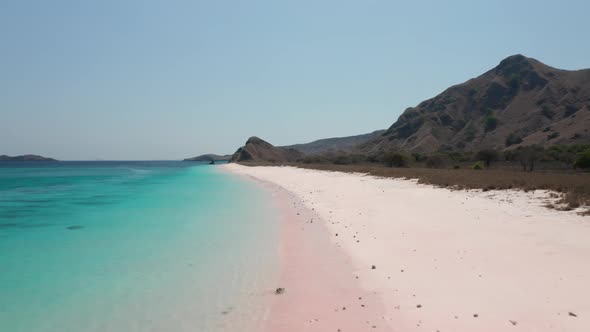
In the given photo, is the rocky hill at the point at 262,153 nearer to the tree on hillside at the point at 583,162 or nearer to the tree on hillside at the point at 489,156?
the tree on hillside at the point at 489,156

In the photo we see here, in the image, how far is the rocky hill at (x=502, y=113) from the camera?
91000 mm

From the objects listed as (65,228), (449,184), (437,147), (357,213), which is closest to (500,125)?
(437,147)

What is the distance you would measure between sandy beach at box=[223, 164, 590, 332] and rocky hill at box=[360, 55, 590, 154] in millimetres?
77946

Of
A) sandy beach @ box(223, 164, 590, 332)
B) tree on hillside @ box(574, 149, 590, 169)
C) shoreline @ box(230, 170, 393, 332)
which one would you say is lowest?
shoreline @ box(230, 170, 393, 332)

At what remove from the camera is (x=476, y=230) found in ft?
34.2

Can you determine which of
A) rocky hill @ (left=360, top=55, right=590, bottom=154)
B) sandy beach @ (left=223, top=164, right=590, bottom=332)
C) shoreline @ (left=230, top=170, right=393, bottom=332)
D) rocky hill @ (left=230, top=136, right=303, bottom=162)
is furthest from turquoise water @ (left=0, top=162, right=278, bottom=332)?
rocky hill @ (left=230, top=136, right=303, bottom=162)

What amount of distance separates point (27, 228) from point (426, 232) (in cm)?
1705

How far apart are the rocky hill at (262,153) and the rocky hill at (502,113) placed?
47.0 m

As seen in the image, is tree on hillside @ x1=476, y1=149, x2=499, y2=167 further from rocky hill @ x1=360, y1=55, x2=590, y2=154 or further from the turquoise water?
the turquoise water

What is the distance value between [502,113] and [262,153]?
103 m

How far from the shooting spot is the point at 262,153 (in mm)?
172125

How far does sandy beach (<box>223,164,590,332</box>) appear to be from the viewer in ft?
17.3

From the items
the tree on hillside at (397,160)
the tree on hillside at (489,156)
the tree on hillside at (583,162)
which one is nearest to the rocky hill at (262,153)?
the tree on hillside at (397,160)

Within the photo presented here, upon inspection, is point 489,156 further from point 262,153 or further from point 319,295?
point 262,153
